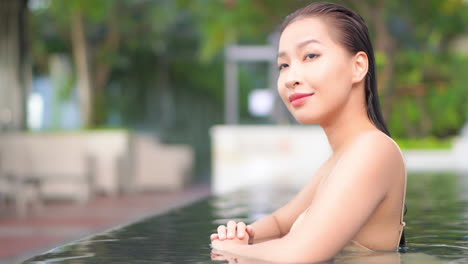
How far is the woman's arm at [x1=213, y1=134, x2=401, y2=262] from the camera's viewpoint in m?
1.35

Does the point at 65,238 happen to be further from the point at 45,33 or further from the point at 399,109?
the point at 45,33

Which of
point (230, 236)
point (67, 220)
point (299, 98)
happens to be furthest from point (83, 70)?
point (299, 98)

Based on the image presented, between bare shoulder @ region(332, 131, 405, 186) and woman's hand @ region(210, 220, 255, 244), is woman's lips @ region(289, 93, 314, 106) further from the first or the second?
woman's hand @ region(210, 220, 255, 244)

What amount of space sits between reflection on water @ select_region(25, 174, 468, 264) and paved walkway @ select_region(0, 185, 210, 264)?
2.93m

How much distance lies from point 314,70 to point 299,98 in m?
0.06

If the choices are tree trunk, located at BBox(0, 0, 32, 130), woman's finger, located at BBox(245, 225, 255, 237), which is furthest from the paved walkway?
woman's finger, located at BBox(245, 225, 255, 237)

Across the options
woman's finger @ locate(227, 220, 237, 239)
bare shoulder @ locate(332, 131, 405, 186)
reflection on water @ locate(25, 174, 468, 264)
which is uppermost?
bare shoulder @ locate(332, 131, 405, 186)

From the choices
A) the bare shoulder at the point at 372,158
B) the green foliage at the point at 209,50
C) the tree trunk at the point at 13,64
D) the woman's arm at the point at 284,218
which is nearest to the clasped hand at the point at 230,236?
the woman's arm at the point at 284,218

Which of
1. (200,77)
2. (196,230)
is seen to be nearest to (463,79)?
(200,77)

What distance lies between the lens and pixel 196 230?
2160 millimetres

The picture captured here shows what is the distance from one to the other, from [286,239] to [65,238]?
7283 millimetres

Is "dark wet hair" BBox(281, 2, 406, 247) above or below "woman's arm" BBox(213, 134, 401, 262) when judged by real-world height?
above

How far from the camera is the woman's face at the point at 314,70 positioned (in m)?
1.45

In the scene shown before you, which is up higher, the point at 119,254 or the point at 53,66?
the point at 53,66
